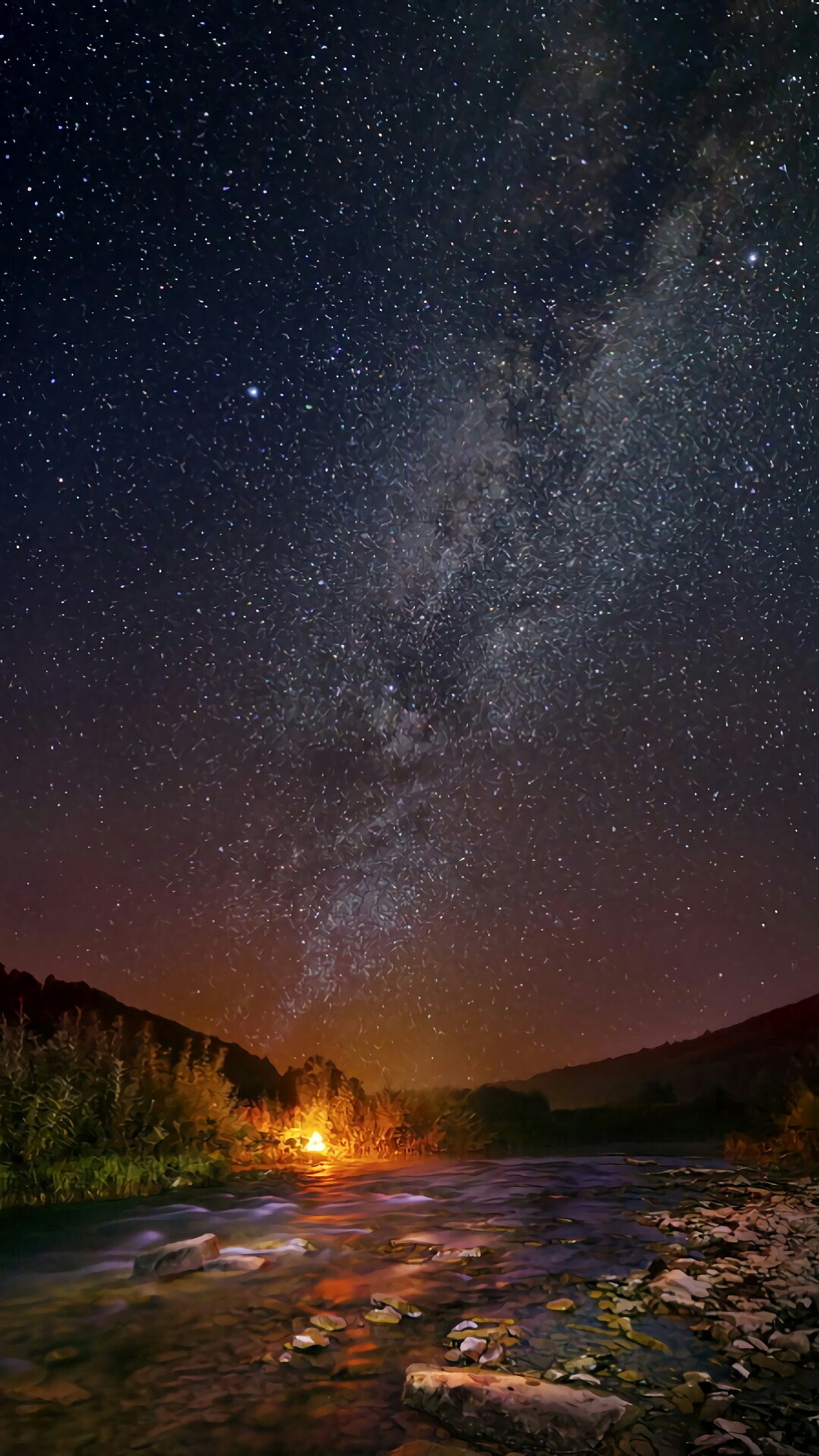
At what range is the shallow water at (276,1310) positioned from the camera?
3586 mm

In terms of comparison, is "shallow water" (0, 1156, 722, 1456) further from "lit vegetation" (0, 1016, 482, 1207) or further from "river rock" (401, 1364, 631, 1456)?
"lit vegetation" (0, 1016, 482, 1207)

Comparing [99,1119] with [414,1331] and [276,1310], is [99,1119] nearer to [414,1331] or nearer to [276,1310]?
[276,1310]

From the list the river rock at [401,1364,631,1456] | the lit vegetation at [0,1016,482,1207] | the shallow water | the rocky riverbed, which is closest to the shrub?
the lit vegetation at [0,1016,482,1207]

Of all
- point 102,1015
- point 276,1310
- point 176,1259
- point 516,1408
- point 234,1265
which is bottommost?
point 516,1408

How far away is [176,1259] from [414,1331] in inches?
88.6

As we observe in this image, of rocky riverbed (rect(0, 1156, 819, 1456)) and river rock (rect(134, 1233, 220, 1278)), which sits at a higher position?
river rock (rect(134, 1233, 220, 1278))

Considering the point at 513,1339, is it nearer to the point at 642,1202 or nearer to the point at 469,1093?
the point at 642,1202

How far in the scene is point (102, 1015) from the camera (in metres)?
29.0

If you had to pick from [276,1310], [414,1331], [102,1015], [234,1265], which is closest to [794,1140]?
[234,1265]

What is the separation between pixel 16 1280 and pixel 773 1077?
15.1m

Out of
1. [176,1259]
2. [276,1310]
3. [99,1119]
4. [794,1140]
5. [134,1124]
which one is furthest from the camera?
[794,1140]

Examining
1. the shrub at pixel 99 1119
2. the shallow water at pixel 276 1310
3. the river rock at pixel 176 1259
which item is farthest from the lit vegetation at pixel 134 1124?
the river rock at pixel 176 1259

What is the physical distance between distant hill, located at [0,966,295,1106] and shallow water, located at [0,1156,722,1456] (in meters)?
9.77

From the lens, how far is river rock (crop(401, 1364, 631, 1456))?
11.1ft
